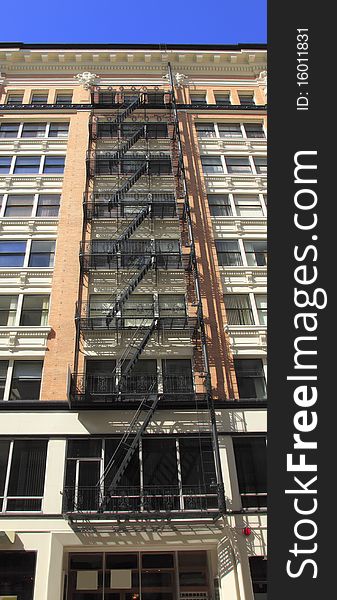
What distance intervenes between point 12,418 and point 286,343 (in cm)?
1693

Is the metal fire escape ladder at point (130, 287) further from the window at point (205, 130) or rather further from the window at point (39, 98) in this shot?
the window at point (39, 98)

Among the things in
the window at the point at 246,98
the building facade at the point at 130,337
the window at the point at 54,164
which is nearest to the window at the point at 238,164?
the building facade at the point at 130,337

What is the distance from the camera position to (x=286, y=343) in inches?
167

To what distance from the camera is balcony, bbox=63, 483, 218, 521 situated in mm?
16688

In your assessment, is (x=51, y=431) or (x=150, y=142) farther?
(x=150, y=142)

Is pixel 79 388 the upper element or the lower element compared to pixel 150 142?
lower

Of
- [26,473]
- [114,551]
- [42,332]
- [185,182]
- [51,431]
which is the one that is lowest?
[114,551]

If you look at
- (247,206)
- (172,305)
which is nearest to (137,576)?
(172,305)

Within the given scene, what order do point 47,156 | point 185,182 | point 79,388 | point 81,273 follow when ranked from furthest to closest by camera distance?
1. point 47,156
2. point 185,182
3. point 81,273
4. point 79,388

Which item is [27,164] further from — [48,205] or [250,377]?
[250,377]

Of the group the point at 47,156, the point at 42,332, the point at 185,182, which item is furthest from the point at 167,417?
the point at 47,156

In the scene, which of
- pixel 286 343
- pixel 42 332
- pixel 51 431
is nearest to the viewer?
pixel 286 343

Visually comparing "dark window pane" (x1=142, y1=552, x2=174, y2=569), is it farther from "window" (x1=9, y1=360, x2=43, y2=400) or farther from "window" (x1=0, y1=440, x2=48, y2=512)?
"window" (x1=9, y1=360, x2=43, y2=400)

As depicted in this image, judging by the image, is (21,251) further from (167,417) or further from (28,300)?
(167,417)
